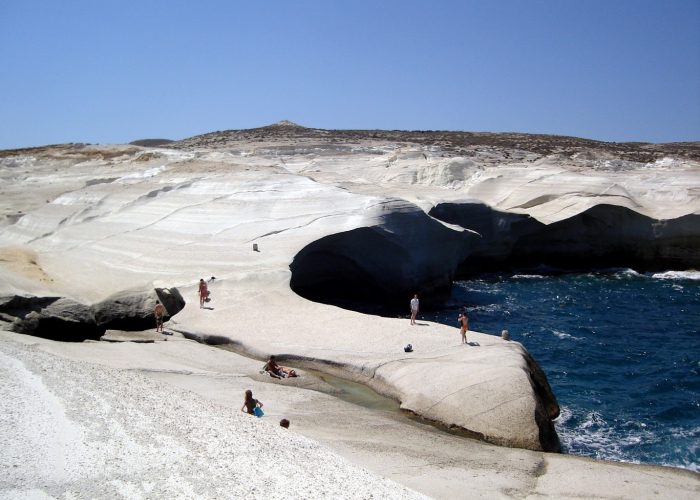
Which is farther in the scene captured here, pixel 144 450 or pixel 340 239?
pixel 340 239

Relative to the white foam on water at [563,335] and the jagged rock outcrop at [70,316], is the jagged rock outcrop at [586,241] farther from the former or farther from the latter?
the jagged rock outcrop at [70,316]

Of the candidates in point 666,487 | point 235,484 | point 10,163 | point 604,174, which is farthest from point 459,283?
point 10,163

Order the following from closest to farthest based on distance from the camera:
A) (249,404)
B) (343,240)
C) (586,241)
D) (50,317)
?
(249,404) < (50,317) < (343,240) < (586,241)

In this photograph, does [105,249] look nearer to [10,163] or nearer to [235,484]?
[235,484]

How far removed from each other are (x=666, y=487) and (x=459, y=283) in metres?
23.2

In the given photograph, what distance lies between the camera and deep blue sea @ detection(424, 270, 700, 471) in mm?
14398

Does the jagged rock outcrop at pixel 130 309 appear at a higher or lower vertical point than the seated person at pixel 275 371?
higher

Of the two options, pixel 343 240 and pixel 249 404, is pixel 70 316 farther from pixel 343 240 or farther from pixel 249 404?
pixel 343 240

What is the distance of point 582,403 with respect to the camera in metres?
16.4

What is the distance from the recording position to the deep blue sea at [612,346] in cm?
1440

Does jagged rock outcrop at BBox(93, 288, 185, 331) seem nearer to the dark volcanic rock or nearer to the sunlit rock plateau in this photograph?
the sunlit rock plateau

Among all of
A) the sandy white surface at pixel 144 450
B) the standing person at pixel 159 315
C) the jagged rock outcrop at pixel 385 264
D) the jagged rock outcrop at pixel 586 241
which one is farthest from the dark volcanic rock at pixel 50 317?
the jagged rock outcrop at pixel 586 241

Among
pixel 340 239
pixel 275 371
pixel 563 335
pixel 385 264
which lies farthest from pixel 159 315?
pixel 563 335

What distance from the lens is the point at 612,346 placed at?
21.8 meters
